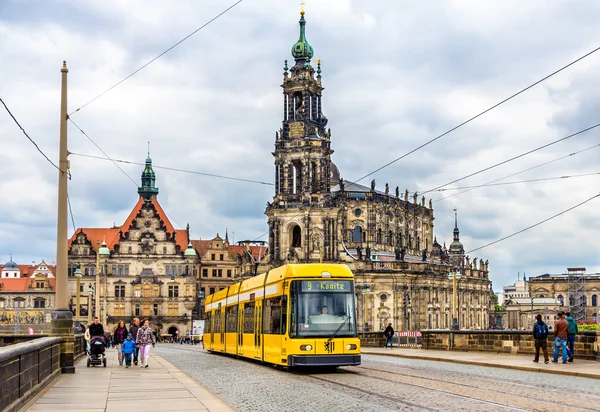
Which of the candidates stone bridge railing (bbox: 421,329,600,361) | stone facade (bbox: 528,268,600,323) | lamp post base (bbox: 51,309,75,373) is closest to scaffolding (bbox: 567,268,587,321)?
stone facade (bbox: 528,268,600,323)

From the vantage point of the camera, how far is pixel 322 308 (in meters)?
24.7

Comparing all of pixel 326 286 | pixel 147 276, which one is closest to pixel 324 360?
pixel 326 286

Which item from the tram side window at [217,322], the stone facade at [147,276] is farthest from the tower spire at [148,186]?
the tram side window at [217,322]

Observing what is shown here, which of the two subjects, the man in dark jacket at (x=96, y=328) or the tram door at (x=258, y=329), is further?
the tram door at (x=258, y=329)

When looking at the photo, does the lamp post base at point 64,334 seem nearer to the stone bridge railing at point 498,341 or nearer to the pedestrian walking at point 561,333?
the pedestrian walking at point 561,333

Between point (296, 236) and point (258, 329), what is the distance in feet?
212

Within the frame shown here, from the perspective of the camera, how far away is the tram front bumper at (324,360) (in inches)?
944

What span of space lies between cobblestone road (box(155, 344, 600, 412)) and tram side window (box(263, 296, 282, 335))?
4.12 ft

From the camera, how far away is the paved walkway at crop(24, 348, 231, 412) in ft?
49.5

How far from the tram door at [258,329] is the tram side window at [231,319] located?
497 centimetres

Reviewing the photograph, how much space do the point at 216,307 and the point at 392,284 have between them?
52.5 meters

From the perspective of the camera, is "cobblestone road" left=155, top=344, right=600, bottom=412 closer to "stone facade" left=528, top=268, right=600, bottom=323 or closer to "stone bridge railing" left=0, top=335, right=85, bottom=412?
"stone bridge railing" left=0, top=335, right=85, bottom=412

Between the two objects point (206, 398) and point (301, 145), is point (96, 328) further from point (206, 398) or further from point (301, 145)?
point (301, 145)

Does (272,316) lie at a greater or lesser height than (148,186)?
lesser
